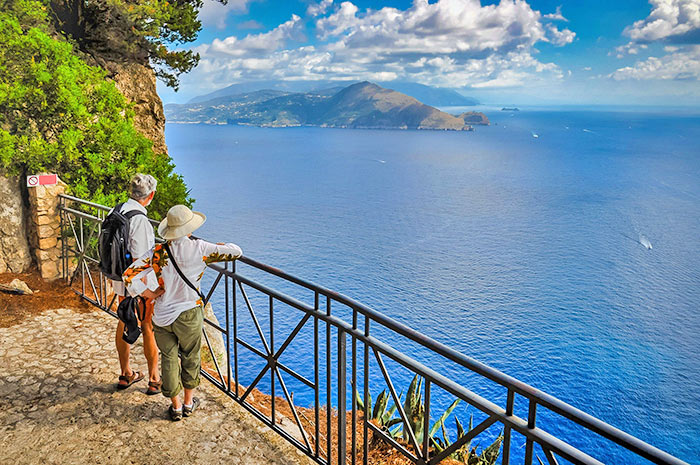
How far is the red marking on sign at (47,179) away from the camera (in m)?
7.48

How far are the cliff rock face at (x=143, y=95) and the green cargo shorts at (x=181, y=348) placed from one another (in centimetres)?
1545

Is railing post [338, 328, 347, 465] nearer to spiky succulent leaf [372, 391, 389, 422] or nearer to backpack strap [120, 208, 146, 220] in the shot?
backpack strap [120, 208, 146, 220]

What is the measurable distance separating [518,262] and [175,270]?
4715 cm

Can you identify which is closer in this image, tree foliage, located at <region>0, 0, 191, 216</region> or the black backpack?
the black backpack

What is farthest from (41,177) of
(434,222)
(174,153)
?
(174,153)

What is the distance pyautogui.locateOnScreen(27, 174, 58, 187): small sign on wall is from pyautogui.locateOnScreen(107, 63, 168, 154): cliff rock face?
1100 cm

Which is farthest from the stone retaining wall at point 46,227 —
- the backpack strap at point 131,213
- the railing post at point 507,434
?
the railing post at point 507,434

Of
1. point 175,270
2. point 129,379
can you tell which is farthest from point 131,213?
point 129,379

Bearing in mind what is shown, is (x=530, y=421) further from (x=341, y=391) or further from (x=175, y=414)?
(x=175, y=414)

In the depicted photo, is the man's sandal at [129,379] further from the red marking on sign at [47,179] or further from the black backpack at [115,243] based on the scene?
the red marking on sign at [47,179]

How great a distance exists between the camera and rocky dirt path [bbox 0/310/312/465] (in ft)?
13.2

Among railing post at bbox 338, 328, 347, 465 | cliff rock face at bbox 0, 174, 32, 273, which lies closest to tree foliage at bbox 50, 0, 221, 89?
cliff rock face at bbox 0, 174, 32, 273

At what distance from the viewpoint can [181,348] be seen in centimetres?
426

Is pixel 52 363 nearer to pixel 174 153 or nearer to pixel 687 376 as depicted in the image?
pixel 687 376
